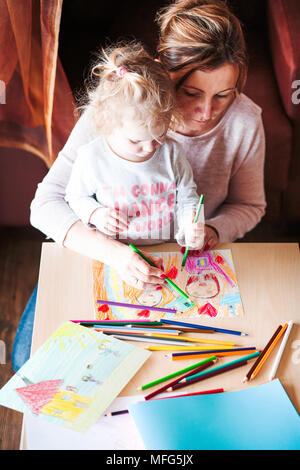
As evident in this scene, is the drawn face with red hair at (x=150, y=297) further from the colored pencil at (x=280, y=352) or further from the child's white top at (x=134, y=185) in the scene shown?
the colored pencil at (x=280, y=352)

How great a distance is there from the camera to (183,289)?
1003 millimetres

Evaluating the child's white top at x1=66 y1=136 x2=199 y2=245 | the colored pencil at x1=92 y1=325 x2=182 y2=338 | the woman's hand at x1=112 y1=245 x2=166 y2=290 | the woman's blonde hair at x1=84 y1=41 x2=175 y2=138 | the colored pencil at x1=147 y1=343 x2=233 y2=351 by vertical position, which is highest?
the woman's blonde hair at x1=84 y1=41 x2=175 y2=138

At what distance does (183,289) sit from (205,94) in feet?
1.38

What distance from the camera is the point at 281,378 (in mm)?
865

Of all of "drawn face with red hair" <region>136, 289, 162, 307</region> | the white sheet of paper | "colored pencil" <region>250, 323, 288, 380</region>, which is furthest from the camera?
"drawn face with red hair" <region>136, 289, 162, 307</region>

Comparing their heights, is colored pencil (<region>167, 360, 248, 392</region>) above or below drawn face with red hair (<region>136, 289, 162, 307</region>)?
below

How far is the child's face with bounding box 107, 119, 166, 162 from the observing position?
94 centimetres

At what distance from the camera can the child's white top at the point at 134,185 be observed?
1.04m

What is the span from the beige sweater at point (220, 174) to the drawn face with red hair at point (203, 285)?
0.18 meters

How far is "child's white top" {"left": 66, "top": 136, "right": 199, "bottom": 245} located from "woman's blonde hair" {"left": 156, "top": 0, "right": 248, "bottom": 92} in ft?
0.56

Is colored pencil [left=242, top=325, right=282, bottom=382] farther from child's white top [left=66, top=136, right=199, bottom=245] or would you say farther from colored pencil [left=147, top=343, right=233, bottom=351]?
child's white top [left=66, top=136, right=199, bottom=245]

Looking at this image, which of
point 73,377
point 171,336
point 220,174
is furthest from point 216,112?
point 73,377

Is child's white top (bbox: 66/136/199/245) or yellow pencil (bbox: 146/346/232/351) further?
child's white top (bbox: 66/136/199/245)

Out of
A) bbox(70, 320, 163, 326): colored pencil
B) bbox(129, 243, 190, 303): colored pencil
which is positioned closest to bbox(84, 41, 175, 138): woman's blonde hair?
bbox(129, 243, 190, 303): colored pencil
